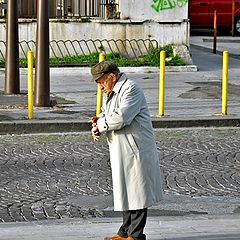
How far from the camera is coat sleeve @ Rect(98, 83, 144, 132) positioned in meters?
6.61

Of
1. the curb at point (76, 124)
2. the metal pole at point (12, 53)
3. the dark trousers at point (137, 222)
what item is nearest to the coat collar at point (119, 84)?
the dark trousers at point (137, 222)

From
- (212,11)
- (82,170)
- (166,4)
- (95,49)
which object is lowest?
(82,170)

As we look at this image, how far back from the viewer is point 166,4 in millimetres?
22703

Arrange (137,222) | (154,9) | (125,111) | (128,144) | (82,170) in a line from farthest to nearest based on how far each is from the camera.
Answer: (154,9) < (82,170) < (137,222) < (128,144) < (125,111)

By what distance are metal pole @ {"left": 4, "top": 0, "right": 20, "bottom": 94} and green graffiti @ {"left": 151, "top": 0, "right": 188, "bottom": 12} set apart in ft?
21.3

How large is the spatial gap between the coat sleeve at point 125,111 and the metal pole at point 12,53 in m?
10.1

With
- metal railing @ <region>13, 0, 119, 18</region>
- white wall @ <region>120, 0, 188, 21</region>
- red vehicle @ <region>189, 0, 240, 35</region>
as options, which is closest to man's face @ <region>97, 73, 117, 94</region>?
white wall @ <region>120, 0, 188, 21</region>

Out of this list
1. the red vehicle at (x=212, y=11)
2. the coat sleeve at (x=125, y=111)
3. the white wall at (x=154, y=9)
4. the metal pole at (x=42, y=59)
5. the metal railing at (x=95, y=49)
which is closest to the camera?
the coat sleeve at (x=125, y=111)

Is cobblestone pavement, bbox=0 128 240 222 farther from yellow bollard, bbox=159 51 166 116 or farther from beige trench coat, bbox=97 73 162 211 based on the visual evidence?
beige trench coat, bbox=97 73 162 211

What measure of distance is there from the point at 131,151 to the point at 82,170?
3.87 metres

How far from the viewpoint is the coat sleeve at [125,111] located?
661 centimetres

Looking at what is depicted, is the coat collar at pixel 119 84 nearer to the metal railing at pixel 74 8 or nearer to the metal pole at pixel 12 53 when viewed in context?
the metal pole at pixel 12 53

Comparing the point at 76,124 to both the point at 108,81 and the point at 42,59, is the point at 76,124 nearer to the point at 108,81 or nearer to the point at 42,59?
the point at 42,59

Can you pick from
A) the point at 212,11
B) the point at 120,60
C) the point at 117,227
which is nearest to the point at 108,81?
the point at 117,227
